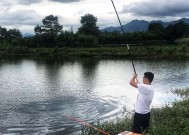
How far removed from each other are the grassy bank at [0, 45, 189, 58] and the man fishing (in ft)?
253

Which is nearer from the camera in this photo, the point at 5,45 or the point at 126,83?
the point at 126,83

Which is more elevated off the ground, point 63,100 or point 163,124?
point 163,124

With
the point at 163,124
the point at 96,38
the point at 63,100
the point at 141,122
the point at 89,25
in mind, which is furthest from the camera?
the point at 89,25

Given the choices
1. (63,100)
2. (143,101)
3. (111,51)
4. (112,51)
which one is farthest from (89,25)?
(143,101)

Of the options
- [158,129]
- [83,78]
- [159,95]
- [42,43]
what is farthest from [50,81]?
[42,43]

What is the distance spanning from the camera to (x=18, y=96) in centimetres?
3450

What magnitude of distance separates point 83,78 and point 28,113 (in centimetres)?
2351

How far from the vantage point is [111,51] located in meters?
100

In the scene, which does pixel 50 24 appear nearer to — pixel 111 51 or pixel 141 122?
pixel 111 51

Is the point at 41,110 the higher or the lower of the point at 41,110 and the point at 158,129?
the lower

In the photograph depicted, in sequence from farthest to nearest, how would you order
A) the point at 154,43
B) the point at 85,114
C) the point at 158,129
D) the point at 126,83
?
the point at 154,43 < the point at 126,83 < the point at 85,114 < the point at 158,129

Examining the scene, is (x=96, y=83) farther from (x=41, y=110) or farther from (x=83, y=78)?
(x=41, y=110)

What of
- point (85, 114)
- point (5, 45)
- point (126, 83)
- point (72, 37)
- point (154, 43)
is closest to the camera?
point (85, 114)

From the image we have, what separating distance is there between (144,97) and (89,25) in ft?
419
